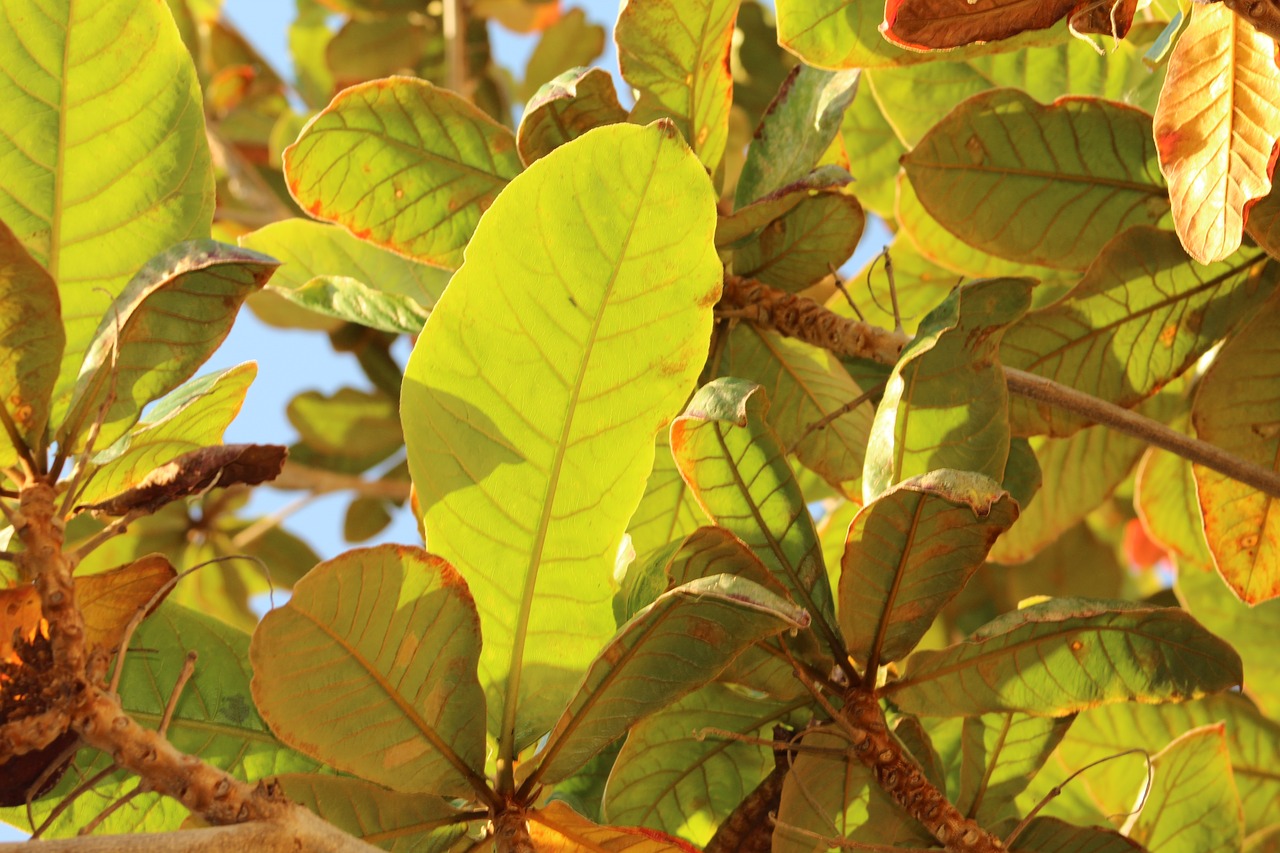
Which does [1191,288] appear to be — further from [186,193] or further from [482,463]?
[186,193]

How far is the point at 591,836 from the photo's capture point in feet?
2.59

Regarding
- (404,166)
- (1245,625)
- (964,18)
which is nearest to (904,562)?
(964,18)

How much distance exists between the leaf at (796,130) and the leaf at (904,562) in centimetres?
36

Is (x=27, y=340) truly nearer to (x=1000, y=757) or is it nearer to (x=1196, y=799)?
(x=1000, y=757)

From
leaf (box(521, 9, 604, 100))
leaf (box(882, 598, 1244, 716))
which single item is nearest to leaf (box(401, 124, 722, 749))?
leaf (box(882, 598, 1244, 716))

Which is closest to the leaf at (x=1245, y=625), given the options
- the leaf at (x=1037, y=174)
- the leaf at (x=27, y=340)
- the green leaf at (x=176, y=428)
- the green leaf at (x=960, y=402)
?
the leaf at (x=1037, y=174)

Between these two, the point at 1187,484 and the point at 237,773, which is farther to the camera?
the point at 1187,484

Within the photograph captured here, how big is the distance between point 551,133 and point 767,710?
50 centimetres

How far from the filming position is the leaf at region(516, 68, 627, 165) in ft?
3.27

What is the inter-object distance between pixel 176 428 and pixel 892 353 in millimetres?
541

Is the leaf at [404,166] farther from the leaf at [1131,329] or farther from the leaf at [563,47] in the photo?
the leaf at [563,47]

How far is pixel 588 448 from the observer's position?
2.62 ft

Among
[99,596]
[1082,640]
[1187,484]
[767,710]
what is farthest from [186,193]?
[1187,484]

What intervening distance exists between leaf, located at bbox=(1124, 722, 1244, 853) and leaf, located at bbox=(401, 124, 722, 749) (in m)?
0.64
